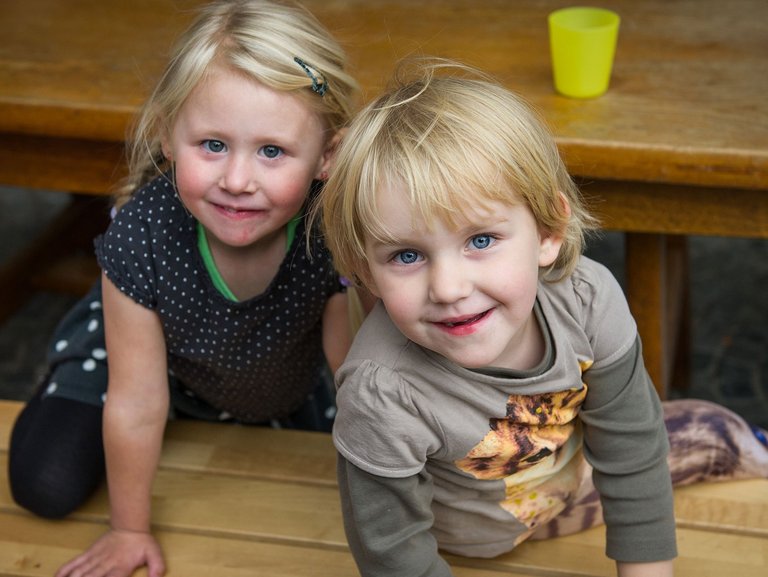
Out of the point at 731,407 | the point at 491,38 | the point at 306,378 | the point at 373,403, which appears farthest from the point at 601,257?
the point at 373,403

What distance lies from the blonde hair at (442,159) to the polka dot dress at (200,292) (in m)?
0.35

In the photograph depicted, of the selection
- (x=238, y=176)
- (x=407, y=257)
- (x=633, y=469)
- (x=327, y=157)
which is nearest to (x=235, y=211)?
(x=238, y=176)

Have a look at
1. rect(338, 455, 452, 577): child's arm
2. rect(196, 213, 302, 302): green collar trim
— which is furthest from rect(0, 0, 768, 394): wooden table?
rect(338, 455, 452, 577): child's arm

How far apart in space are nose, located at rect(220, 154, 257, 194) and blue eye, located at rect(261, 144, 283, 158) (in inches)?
1.2

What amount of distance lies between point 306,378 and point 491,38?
33.1 inches

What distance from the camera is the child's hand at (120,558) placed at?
69.2 inches

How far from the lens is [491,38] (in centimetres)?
234

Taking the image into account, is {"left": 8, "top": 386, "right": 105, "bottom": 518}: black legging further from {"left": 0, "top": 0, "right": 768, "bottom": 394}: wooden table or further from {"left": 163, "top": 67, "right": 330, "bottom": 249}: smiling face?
{"left": 163, "top": 67, "right": 330, "bottom": 249}: smiling face

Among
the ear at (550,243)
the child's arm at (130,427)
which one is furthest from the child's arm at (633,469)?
the child's arm at (130,427)

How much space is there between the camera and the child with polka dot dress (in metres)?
1.63

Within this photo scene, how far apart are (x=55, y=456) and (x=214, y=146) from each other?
703mm

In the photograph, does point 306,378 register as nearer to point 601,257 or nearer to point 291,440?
A: point 291,440

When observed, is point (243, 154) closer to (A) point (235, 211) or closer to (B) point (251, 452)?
(A) point (235, 211)

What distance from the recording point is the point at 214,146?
1651 millimetres
